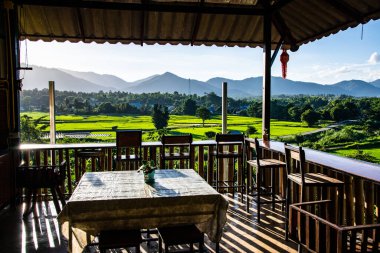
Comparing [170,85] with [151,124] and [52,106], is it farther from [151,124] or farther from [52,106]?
[52,106]

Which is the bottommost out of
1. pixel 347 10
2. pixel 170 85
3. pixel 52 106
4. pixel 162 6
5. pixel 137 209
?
pixel 137 209

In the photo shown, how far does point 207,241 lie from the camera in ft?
14.1

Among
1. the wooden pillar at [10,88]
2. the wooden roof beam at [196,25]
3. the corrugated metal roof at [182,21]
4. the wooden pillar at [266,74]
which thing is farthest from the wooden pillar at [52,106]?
the wooden pillar at [266,74]

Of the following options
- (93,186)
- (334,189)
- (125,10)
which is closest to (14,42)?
(125,10)

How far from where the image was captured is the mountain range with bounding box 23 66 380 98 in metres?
39.1

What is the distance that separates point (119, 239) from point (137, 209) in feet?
0.94

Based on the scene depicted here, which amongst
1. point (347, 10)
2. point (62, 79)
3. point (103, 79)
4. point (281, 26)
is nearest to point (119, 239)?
point (347, 10)

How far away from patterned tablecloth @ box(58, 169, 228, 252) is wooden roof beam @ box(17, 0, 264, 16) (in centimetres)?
378

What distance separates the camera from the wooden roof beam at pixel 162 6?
602 centimetres

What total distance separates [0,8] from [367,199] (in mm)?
6083

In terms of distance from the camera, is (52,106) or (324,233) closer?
(324,233)

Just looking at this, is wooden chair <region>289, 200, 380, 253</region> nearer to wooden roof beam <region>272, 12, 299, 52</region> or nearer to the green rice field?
wooden roof beam <region>272, 12, 299, 52</region>

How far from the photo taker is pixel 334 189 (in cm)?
454

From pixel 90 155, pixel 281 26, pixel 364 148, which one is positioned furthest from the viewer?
pixel 364 148
